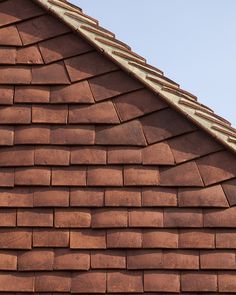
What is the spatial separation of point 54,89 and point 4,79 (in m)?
0.39

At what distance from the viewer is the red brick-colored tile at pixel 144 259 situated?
211 inches

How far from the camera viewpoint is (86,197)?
5.46 meters

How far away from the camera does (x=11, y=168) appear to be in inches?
218

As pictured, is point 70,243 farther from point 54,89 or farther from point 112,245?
point 54,89

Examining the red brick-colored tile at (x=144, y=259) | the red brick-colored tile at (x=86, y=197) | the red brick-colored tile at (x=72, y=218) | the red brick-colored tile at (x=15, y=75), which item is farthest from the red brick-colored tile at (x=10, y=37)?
the red brick-colored tile at (x=144, y=259)

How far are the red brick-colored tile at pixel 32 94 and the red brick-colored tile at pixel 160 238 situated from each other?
126 centimetres

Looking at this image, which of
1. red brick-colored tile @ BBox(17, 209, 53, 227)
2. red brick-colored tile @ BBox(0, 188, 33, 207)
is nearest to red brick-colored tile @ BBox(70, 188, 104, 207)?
red brick-colored tile @ BBox(17, 209, 53, 227)

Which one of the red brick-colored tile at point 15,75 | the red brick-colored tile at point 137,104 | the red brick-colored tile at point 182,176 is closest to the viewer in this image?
the red brick-colored tile at point 182,176

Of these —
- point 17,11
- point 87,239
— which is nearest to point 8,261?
point 87,239

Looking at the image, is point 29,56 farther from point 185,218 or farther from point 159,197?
point 185,218

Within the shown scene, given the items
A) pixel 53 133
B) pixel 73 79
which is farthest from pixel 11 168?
pixel 73 79

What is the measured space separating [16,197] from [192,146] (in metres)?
1.33

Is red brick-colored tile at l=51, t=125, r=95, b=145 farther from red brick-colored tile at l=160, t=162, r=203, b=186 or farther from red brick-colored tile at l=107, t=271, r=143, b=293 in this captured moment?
red brick-colored tile at l=107, t=271, r=143, b=293

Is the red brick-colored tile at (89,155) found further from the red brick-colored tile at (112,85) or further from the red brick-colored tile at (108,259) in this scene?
the red brick-colored tile at (108,259)
